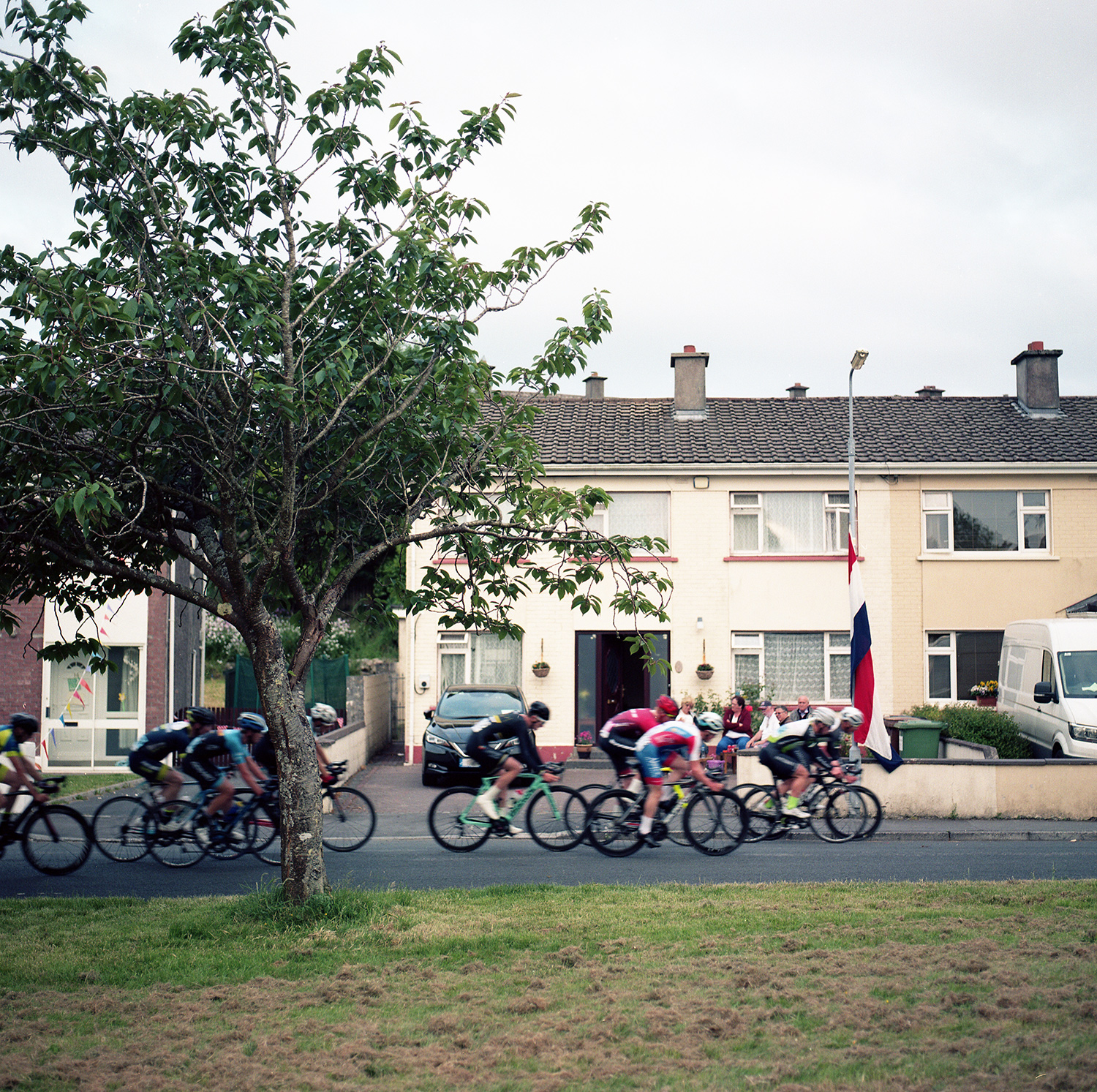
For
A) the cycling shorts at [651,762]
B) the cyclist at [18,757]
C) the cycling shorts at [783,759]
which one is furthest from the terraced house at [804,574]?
the cyclist at [18,757]

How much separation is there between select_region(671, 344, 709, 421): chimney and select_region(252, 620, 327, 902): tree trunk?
2016cm

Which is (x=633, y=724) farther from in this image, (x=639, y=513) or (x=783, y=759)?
(x=639, y=513)

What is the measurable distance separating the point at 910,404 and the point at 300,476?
21868 mm

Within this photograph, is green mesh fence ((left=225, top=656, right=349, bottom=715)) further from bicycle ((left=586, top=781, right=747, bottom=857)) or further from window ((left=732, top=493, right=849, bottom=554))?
bicycle ((left=586, top=781, right=747, bottom=857))

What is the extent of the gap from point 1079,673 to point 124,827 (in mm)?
14720

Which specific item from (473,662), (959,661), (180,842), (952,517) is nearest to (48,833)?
(180,842)

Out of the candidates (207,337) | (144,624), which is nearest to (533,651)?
(144,624)

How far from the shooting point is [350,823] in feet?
42.2

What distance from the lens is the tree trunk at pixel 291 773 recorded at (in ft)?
27.8

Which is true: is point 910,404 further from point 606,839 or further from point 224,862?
point 224,862

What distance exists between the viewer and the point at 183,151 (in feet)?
27.7

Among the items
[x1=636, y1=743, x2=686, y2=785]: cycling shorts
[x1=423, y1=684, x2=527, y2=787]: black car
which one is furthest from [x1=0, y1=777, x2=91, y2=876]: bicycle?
[x1=423, y1=684, x2=527, y2=787]: black car

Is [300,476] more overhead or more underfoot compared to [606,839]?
more overhead

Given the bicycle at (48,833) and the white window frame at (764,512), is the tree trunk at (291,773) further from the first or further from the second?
the white window frame at (764,512)
